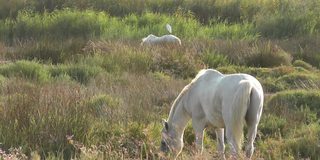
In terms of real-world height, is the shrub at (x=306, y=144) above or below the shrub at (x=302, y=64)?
above

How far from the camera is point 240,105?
5734 millimetres

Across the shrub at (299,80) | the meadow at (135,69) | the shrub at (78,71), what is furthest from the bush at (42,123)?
the shrub at (299,80)

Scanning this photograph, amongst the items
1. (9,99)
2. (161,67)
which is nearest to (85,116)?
(9,99)

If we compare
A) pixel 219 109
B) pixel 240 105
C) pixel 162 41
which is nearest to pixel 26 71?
pixel 162 41

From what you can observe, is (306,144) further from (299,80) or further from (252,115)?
(299,80)

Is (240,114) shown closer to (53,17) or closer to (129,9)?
(53,17)

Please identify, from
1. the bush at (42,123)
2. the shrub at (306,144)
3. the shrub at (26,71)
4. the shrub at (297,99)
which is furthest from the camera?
the shrub at (26,71)

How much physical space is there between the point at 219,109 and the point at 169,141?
0.75m

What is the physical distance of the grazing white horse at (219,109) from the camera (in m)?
5.79

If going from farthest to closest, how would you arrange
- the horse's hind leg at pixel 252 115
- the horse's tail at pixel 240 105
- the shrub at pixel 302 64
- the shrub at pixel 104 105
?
the shrub at pixel 302 64 → the shrub at pixel 104 105 → the horse's hind leg at pixel 252 115 → the horse's tail at pixel 240 105

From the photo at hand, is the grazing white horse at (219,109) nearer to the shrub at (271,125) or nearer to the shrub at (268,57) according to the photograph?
the shrub at (271,125)

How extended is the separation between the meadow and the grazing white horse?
0.24 metres

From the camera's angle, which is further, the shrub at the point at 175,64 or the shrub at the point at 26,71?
the shrub at the point at 175,64

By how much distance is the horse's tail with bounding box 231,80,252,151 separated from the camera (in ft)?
18.8
